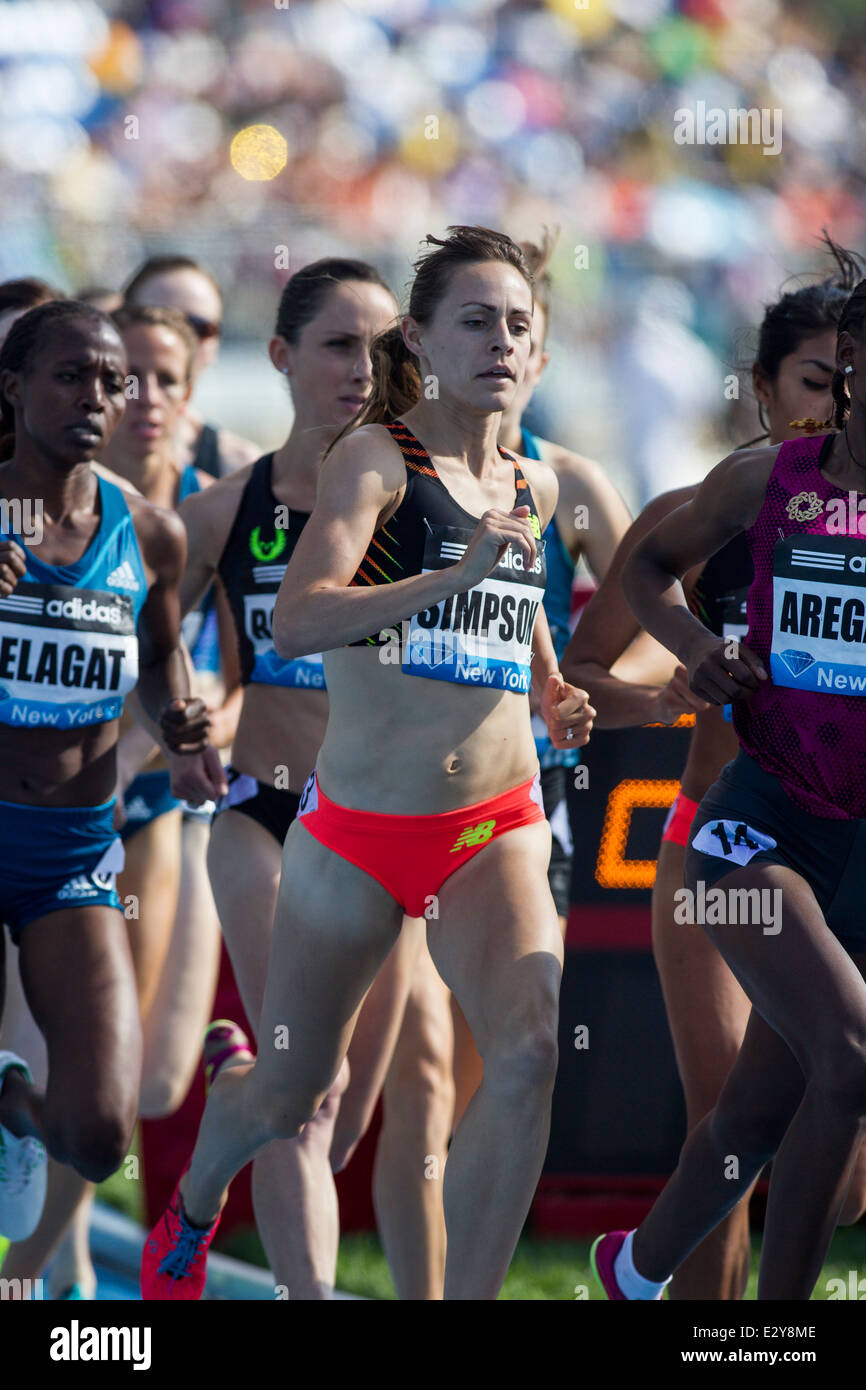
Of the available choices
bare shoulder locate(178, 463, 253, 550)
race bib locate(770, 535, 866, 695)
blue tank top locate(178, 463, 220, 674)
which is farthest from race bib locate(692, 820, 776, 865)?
blue tank top locate(178, 463, 220, 674)

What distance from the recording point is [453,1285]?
304 cm

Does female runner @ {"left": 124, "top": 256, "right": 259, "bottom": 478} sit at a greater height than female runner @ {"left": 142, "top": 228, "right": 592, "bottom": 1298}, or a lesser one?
greater

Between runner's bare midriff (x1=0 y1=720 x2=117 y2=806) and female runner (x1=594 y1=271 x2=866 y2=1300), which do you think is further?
runner's bare midriff (x1=0 y1=720 x2=117 y2=806)

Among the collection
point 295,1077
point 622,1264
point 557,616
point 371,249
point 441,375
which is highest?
point 371,249

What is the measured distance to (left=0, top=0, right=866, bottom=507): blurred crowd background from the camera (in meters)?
10.8

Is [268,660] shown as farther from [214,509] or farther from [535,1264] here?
[535,1264]

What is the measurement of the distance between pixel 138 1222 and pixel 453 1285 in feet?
10.3

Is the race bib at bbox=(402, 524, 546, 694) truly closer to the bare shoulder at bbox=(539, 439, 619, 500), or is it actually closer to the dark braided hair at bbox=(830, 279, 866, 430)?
the dark braided hair at bbox=(830, 279, 866, 430)

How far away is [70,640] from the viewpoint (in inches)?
148

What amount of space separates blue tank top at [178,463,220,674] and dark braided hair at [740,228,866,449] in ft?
6.47

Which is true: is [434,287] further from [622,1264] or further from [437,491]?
[622,1264]

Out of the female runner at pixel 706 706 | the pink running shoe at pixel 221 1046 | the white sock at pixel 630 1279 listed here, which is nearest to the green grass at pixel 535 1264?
the white sock at pixel 630 1279

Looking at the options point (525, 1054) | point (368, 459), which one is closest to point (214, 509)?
point (368, 459)
